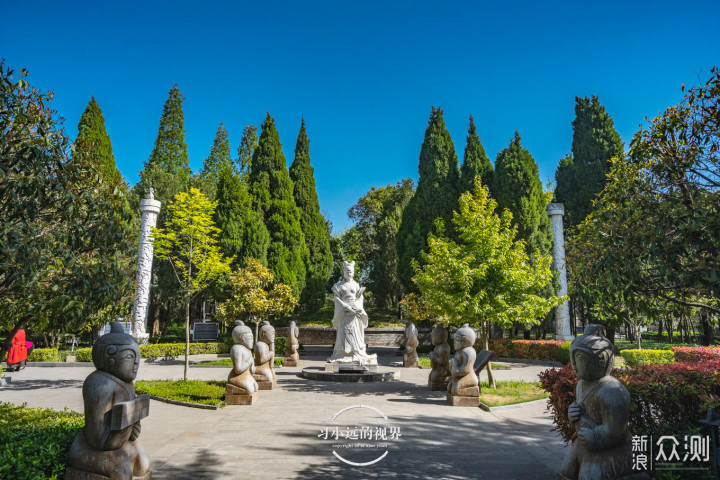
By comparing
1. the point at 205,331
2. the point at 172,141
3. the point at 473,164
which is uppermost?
the point at 172,141

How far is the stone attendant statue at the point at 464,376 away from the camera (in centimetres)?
905

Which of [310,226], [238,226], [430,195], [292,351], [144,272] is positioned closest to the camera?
[292,351]

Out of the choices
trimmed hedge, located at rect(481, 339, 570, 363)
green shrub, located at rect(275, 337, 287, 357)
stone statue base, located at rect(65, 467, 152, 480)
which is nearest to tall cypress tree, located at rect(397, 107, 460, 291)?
trimmed hedge, located at rect(481, 339, 570, 363)

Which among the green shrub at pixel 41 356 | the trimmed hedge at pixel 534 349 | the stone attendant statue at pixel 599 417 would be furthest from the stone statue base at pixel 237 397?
the green shrub at pixel 41 356

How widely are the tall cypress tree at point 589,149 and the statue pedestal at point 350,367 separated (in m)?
20.3

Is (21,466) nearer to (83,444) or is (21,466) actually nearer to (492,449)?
(83,444)

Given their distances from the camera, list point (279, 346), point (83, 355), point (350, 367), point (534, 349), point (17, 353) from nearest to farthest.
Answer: point (350, 367), point (17, 353), point (83, 355), point (534, 349), point (279, 346)

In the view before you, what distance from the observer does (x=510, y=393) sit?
10.6 meters

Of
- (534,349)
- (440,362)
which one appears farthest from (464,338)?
(534,349)

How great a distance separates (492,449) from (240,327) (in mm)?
5940

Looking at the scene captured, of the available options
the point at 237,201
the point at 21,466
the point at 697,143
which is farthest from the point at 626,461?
the point at 237,201

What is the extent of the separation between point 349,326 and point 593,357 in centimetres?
1039

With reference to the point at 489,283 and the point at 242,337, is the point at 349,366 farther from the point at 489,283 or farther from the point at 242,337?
the point at 489,283

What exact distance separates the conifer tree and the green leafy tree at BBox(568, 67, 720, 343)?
124ft
